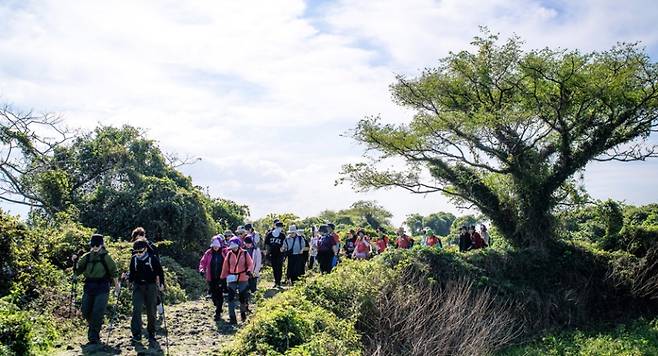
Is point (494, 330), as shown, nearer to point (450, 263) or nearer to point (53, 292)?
point (450, 263)

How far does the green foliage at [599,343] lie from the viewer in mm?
15992

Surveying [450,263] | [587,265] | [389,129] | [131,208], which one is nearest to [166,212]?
[131,208]

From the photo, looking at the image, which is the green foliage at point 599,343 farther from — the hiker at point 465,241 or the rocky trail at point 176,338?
the rocky trail at point 176,338

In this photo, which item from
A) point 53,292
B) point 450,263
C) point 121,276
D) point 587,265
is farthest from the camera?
point 587,265

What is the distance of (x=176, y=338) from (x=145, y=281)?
1.73 metres

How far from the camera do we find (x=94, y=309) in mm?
10531

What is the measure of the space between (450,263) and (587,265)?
6.52 m

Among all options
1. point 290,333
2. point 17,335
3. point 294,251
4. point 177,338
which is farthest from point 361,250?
point 17,335

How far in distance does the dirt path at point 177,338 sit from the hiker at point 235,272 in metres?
0.56

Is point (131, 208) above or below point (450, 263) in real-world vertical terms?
above

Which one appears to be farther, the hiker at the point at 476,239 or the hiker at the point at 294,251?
the hiker at the point at 476,239

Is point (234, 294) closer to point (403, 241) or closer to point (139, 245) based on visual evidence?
point (139, 245)

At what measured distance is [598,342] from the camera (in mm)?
16891

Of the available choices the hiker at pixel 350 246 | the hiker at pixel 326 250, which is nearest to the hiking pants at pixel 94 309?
the hiker at pixel 326 250
